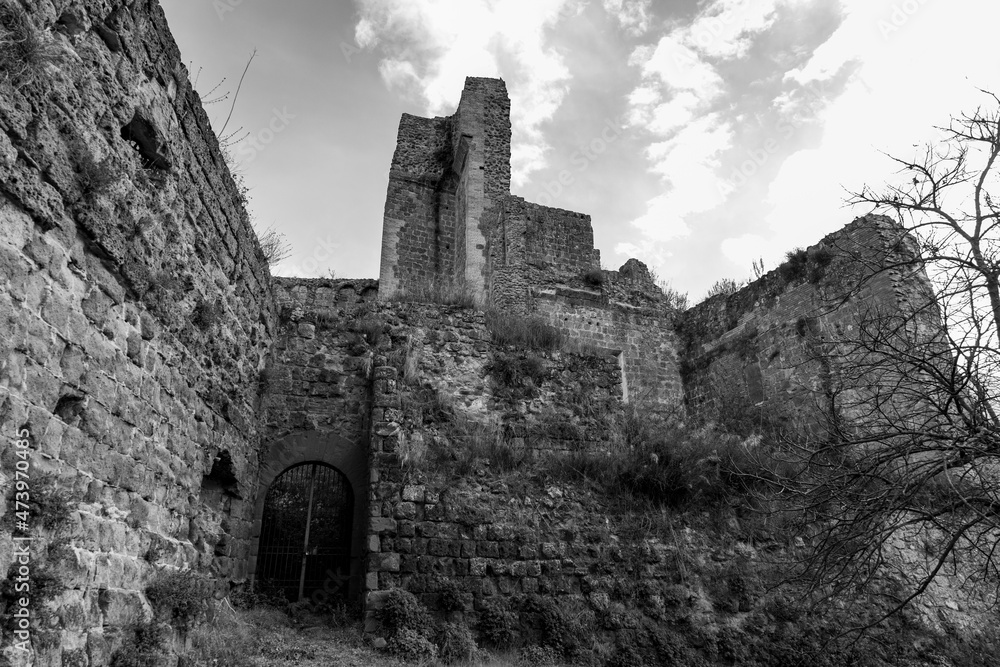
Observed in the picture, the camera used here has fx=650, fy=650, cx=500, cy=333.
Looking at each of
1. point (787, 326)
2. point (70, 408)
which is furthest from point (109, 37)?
point (787, 326)

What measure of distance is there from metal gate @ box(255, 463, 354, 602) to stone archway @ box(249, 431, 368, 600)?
16 centimetres

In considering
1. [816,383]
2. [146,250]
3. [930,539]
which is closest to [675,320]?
[816,383]

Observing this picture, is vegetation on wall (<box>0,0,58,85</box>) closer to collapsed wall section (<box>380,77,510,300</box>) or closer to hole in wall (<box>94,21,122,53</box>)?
hole in wall (<box>94,21,122,53</box>)

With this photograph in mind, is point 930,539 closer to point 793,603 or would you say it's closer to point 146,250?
point 793,603

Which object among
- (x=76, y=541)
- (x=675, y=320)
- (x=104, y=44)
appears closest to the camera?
(x=76, y=541)

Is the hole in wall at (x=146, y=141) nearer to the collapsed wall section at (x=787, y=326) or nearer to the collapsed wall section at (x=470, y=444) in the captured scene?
the collapsed wall section at (x=470, y=444)

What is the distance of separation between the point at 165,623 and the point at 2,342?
2.43 m

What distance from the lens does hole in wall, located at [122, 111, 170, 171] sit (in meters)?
4.39

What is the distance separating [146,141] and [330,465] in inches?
170

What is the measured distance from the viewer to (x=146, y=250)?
4504mm

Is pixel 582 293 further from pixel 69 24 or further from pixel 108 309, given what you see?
pixel 69 24

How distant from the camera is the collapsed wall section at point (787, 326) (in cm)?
1273

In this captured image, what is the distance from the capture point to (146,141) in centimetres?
455

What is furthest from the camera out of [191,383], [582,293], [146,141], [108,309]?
[582,293]
